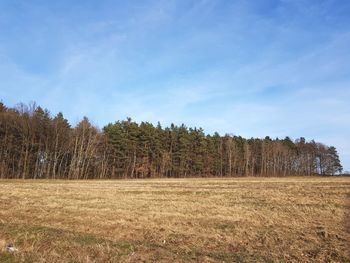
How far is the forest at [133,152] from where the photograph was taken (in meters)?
77.9

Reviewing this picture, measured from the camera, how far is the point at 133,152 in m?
101

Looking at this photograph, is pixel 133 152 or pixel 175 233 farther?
pixel 133 152

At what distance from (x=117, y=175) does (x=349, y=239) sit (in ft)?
300

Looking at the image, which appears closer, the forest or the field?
the field

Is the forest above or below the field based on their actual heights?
above

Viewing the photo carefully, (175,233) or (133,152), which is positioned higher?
(133,152)

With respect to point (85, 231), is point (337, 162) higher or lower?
higher

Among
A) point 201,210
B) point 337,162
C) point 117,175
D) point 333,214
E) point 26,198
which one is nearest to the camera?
point 333,214

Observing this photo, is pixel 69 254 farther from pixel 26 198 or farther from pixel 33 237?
pixel 26 198

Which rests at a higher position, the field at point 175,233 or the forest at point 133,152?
the forest at point 133,152

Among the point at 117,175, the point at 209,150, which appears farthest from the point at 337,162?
the point at 117,175

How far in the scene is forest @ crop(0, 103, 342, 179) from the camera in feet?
256

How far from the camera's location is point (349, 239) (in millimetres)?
12398

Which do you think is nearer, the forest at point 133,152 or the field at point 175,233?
the field at point 175,233
